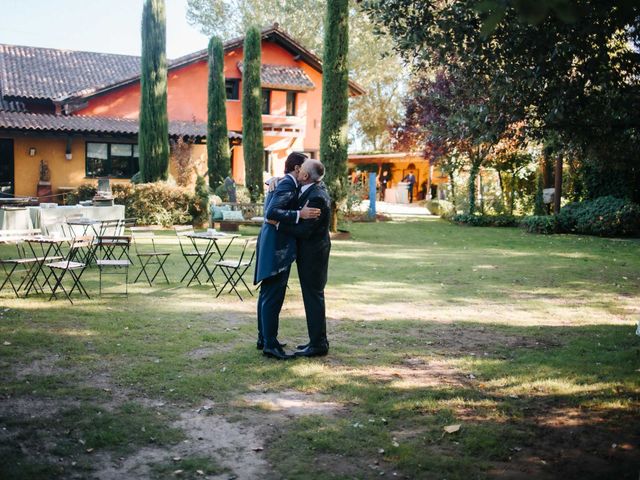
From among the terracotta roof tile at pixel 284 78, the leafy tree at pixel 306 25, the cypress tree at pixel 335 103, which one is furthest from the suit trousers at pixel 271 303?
the leafy tree at pixel 306 25

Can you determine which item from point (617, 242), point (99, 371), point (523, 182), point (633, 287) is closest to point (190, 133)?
point (523, 182)

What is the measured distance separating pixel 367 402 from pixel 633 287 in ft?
24.4

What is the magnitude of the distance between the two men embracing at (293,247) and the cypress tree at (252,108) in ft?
65.5

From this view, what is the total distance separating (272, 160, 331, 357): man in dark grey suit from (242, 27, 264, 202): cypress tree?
19986 mm

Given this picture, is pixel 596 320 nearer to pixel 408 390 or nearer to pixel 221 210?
pixel 408 390

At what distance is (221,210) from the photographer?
1995 centimetres

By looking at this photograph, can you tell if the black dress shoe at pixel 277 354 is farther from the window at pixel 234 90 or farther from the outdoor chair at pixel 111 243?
the window at pixel 234 90

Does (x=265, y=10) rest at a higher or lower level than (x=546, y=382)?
higher

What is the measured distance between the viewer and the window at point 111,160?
90.8ft

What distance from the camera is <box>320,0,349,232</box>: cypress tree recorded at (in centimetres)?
1883

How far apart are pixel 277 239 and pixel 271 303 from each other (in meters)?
0.65

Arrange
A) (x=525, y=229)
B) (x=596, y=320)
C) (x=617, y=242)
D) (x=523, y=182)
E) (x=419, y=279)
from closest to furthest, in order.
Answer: (x=596, y=320)
(x=419, y=279)
(x=617, y=242)
(x=525, y=229)
(x=523, y=182)

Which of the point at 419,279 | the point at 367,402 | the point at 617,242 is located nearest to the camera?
the point at 367,402

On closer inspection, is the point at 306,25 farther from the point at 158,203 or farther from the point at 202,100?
the point at 158,203
